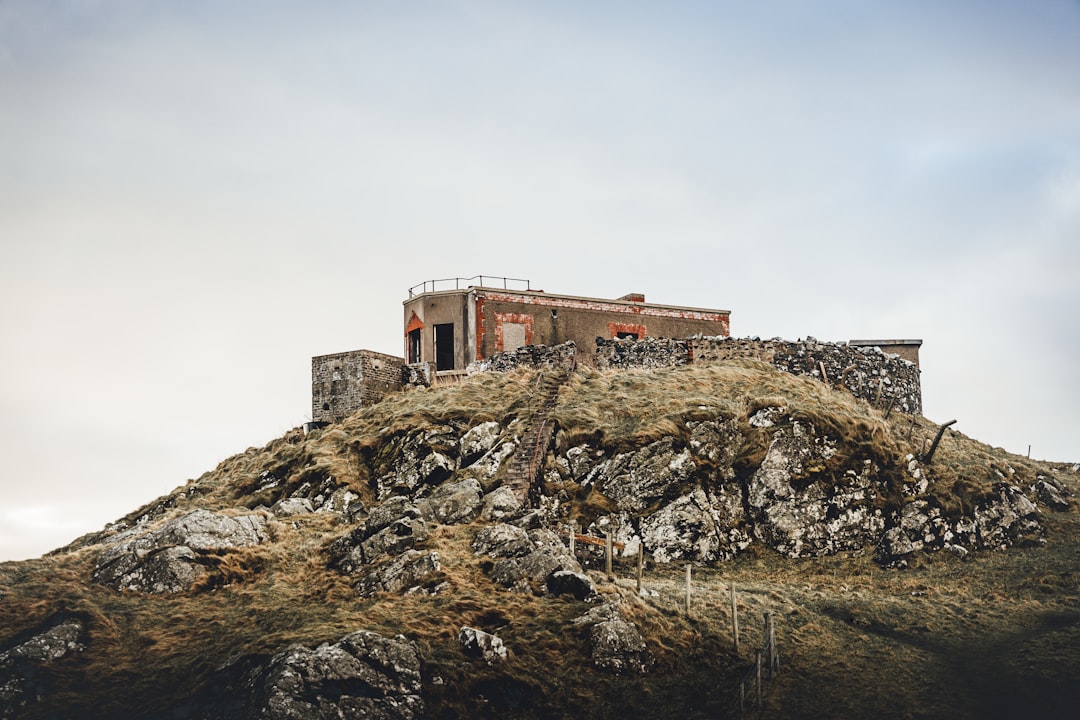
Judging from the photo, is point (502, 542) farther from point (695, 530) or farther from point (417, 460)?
point (417, 460)

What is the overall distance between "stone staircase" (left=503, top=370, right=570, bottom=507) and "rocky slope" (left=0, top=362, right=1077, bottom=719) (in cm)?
26

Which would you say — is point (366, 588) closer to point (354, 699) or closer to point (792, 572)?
point (354, 699)

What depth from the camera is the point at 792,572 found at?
31.0 m

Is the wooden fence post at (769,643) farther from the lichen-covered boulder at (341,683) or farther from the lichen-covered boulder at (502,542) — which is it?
the lichen-covered boulder at (341,683)

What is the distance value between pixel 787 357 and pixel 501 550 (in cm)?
2247

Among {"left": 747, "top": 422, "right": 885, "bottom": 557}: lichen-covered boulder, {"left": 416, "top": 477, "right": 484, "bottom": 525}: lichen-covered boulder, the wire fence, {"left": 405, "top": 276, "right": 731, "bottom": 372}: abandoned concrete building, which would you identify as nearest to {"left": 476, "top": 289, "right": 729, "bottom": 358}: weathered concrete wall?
{"left": 405, "top": 276, "right": 731, "bottom": 372}: abandoned concrete building

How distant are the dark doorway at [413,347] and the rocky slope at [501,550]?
20.0 feet

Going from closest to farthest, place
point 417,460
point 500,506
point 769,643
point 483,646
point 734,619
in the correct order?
point 483,646, point 769,643, point 734,619, point 500,506, point 417,460

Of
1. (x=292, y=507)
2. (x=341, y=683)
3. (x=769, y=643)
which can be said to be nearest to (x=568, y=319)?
(x=292, y=507)

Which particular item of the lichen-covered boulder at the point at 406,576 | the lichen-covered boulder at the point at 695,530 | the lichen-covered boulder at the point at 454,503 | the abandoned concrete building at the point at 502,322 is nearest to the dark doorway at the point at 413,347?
the abandoned concrete building at the point at 502,322

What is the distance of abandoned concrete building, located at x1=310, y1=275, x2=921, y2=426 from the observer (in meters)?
45.2

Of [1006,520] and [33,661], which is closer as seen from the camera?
[33,661]

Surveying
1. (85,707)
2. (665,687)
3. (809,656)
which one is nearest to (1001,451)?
(809,656)

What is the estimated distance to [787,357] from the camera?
4416 centimetres
